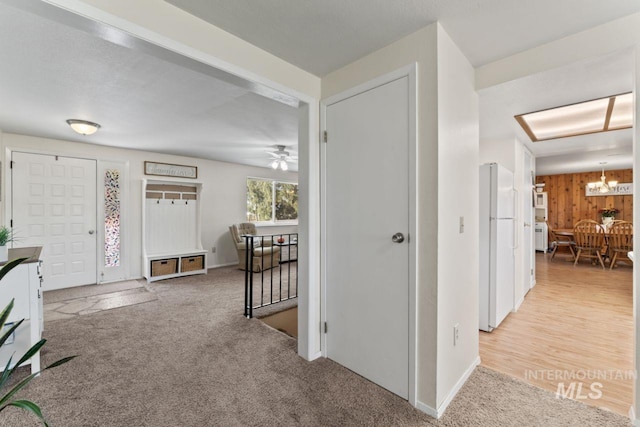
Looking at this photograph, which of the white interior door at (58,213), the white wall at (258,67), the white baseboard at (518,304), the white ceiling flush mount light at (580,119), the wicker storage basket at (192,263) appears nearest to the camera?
the white wall at (258,67)

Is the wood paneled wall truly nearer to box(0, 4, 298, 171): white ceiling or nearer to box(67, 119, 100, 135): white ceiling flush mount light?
box(0, 4, 298, 171): white ceiling

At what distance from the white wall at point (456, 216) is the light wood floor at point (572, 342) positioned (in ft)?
1.50

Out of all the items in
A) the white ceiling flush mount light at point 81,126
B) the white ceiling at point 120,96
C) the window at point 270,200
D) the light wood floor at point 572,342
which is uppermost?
the white ceiling at point 120,96

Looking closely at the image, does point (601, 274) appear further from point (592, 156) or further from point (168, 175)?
point (168, 175)

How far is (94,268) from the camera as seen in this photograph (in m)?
4.63

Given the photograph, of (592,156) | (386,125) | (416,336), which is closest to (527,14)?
(386,125)

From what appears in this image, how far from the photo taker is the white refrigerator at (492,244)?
290 cm

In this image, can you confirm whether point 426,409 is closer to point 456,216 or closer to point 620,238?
point 456,216

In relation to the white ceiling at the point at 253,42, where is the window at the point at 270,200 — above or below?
below

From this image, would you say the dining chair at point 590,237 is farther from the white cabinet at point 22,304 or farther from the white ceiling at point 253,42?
the white cabinet at point 22,304

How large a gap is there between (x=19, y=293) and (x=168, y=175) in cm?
356

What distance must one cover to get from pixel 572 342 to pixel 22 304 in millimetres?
4467

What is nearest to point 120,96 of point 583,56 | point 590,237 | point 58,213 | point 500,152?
point 58,213

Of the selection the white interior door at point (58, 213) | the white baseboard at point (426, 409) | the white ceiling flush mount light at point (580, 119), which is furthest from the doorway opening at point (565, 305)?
the white interior door at point (58, 213)
